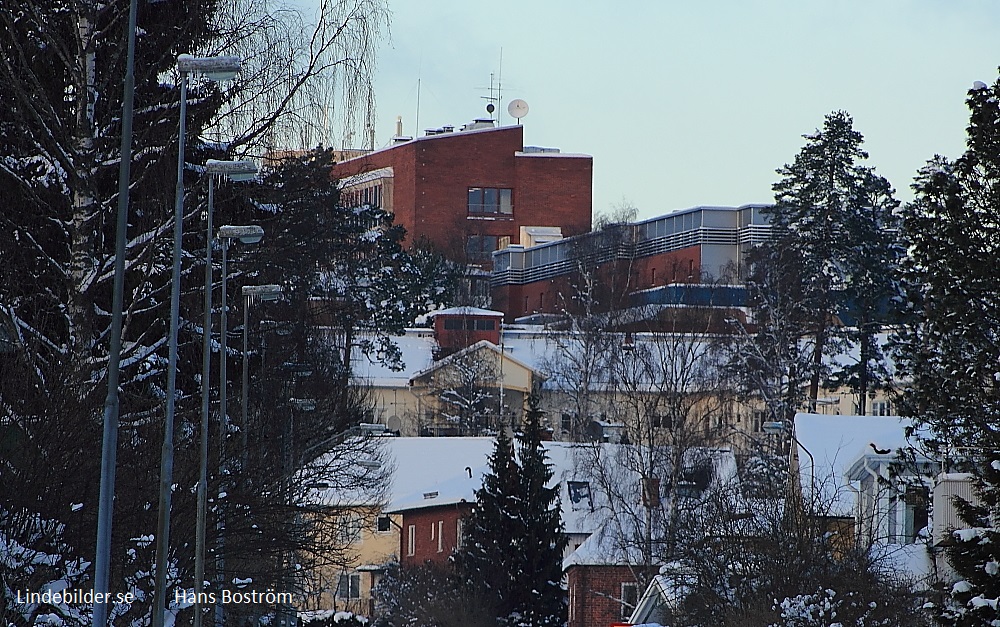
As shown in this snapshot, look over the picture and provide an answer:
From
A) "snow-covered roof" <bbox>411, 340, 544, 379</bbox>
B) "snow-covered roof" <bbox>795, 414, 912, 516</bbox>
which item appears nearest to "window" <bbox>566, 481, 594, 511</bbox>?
"snow-covered roof" <bbox>795, 414, 912, 516</bbox>

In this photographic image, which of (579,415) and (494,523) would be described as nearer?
(494,523)

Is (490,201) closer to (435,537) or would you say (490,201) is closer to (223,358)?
(435,537)

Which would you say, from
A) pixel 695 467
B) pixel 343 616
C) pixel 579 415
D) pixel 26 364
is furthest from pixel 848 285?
pixel 26 364

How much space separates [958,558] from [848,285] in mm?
42398

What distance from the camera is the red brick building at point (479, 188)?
120062mm

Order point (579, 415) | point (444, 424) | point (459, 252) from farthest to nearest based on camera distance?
point (459, 252) → point (444, 424) → point (579, 415)

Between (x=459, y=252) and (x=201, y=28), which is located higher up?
(x=459, y=252)

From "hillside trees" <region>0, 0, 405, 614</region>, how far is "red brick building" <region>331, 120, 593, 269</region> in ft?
310

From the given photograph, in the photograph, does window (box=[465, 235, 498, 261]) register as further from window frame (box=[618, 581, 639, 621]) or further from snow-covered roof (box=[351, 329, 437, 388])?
window frame (box=[618, 581, 639, 621])

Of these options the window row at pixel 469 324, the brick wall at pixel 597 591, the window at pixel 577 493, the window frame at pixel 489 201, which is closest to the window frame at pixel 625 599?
the brick wall at pixel 597 591

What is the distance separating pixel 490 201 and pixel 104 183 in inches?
3905

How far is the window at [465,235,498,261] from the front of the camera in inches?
4845

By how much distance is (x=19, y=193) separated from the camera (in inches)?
877

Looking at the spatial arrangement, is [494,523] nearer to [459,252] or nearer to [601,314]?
[601,314]
